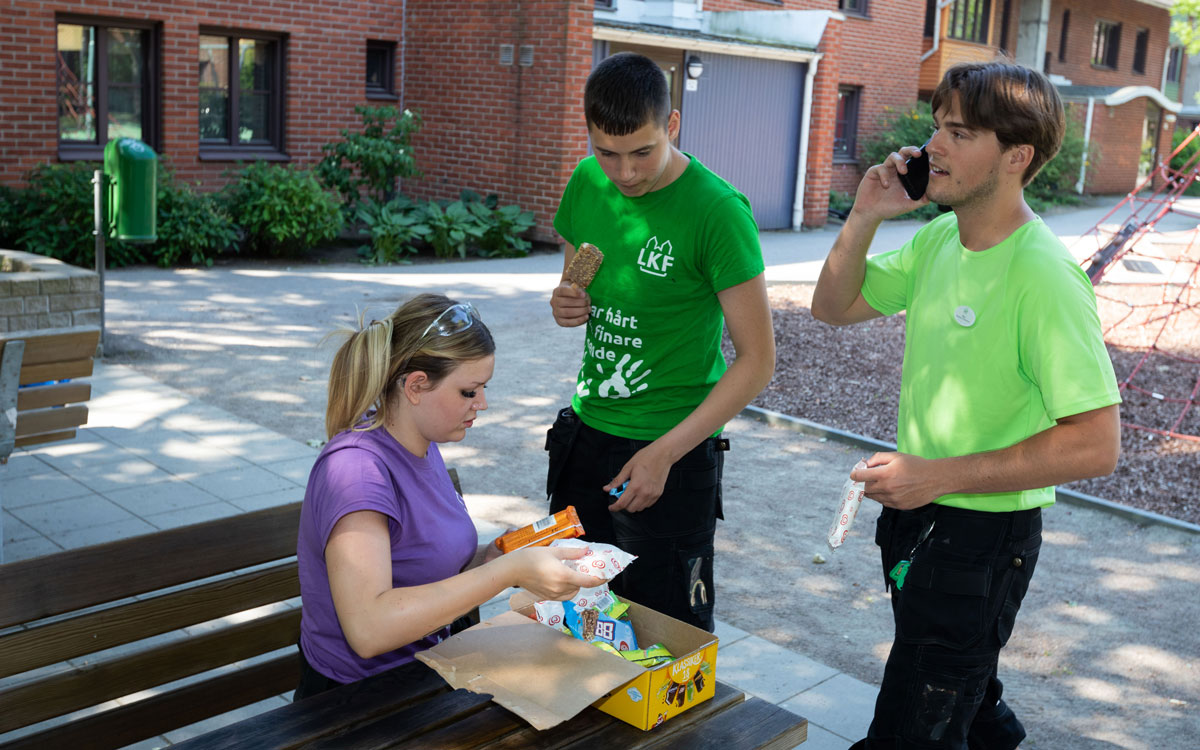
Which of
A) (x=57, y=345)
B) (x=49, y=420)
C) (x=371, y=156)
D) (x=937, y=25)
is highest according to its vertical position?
(x=937, y=25)

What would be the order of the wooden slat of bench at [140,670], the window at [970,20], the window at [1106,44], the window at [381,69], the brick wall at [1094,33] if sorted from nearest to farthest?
1. the wooden slat of bench at [140,670]
2. the window at [381,69]
3. the window at [970,20]
4. the brick wall at [1094,33]
5. the window at [1106,44]

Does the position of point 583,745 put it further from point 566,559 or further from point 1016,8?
point 1016,8

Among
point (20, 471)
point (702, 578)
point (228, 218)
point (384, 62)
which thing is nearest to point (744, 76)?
point (384, 62)

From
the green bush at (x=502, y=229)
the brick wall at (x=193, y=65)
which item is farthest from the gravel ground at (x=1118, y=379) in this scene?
the brick wall at (x=193, y=65)

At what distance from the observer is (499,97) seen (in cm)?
1555

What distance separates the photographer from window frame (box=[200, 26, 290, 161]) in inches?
570

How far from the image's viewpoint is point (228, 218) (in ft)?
42.9

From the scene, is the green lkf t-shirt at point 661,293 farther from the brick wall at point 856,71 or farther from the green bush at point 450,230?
the brick wall at point 856,71

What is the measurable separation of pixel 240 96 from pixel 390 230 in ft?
10.1

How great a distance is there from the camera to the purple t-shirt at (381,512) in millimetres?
2270

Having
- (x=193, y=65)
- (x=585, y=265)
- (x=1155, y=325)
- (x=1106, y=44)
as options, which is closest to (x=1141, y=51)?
(x=1106, y=44)

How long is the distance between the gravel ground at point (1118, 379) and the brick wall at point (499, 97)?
4.31 m

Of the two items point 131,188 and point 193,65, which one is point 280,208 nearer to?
point 193,65

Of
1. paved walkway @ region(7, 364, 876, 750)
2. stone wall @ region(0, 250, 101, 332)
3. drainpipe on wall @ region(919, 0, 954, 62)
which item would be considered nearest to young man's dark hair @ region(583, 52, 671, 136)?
paved walkway @ region(7, 364, 876, 750)
